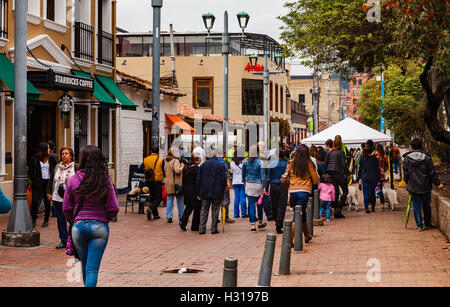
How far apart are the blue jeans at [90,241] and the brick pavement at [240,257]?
6.97 ft

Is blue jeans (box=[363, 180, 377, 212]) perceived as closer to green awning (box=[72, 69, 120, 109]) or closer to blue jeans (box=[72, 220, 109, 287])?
green awning (box=[72, 69, 120, 109])

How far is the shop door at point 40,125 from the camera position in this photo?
16.9m

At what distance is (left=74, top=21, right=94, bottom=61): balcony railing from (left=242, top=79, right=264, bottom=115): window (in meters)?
30.0

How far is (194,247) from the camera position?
37.4 ft

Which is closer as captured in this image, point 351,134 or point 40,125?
point 40,125

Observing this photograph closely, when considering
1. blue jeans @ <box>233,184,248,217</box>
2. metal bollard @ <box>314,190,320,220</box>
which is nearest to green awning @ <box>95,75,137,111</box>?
blue jeans @ <box>233,184,248,217</box>

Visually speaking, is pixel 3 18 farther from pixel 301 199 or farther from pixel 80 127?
pixel 301 199

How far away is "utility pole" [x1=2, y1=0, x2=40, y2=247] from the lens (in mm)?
10727

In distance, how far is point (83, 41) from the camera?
19188 millimetres

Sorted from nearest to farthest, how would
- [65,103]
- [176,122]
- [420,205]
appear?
[420,205] → [65,103] → [176,122]

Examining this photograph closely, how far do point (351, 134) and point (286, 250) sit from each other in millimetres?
12710

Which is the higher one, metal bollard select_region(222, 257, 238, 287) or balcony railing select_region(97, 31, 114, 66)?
balcony railing select_region(97, 31, 114, 66)

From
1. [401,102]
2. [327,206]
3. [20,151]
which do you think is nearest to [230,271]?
[20,151]
